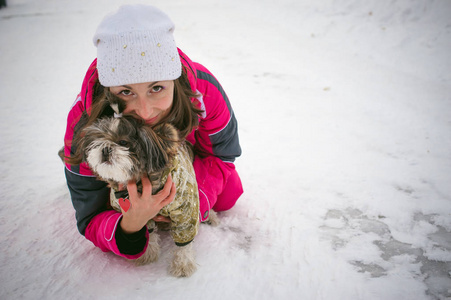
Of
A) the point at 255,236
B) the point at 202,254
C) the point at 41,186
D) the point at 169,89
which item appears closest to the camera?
the point at 169,89

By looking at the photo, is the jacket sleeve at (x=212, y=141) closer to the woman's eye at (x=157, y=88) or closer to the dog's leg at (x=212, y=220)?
the dog's leg at (x=212, y=220)

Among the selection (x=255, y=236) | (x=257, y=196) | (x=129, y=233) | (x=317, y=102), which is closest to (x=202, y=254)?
(x=255, y=236)

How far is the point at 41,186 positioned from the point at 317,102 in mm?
3281

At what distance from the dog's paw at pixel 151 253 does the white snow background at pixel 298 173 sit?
0.16 ft

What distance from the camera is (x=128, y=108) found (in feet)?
4.41

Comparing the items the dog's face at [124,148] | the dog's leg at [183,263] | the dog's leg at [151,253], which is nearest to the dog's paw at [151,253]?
the dog's leg at [151,253]

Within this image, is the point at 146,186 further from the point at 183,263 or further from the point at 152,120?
the point at 183,263

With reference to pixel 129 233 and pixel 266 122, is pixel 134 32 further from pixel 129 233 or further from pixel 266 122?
pixel 266 122

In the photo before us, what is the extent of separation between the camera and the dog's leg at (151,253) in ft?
5.78

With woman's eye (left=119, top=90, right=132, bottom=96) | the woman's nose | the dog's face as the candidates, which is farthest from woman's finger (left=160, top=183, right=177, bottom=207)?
woman's eye (left=119, top=90, right=132, bottom=96)

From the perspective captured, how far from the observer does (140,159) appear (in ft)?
4.24

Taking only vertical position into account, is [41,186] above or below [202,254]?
below

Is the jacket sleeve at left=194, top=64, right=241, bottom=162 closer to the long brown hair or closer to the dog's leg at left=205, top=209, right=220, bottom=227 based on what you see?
the long brown hair

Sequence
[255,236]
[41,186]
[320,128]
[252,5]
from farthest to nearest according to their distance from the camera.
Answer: [252,5]
[320,128]
[41,186]
[255,236]
